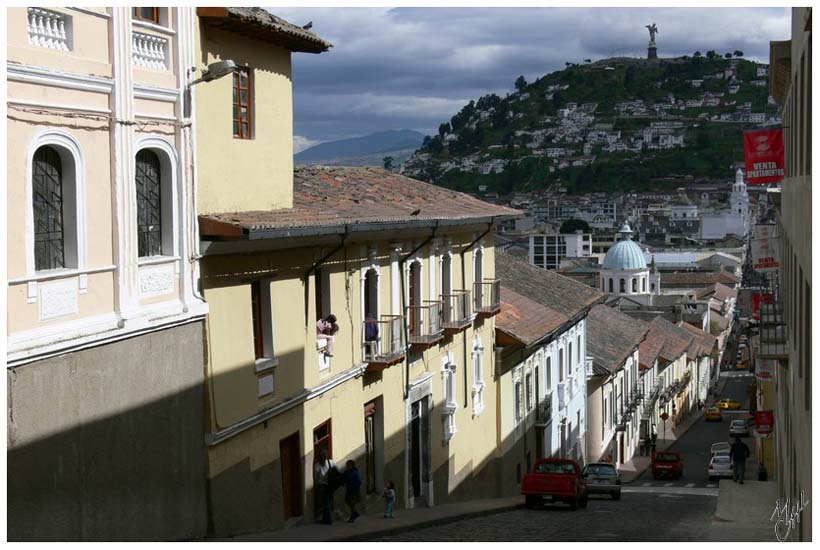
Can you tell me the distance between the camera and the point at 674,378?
82.0 metres

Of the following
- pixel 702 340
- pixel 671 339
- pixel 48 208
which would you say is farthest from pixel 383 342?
pixel 702 340

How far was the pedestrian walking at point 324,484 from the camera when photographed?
62.1 feet

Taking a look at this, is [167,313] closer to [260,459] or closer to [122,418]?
[122,418]

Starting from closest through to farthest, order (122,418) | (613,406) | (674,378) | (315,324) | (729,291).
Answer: (122,418) < (315,324) < (613,406) < (674,378) < (729,291)

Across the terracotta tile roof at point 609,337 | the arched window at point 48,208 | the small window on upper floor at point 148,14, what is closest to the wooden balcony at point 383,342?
the small window on upper floor at point 148,14

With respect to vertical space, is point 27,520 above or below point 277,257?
below

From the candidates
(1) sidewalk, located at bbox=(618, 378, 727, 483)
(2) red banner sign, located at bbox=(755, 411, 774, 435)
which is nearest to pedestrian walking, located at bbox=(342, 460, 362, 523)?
(2) red banner sign, located at bbox=(755, 411, 774, 435)

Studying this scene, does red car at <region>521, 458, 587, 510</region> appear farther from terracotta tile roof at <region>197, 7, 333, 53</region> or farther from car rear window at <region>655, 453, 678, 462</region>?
car rear window at <region>655, 453, 678, 462</region>

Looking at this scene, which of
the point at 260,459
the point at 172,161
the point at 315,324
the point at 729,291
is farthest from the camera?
the point at 729,291

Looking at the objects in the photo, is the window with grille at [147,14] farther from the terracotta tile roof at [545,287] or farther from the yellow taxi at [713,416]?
the yellow taxi at [713,416]

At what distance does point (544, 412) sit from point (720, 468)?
59.7 ft

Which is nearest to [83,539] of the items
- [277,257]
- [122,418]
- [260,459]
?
[122,418]

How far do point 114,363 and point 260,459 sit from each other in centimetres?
405

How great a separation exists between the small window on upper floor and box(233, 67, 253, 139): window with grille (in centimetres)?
214
